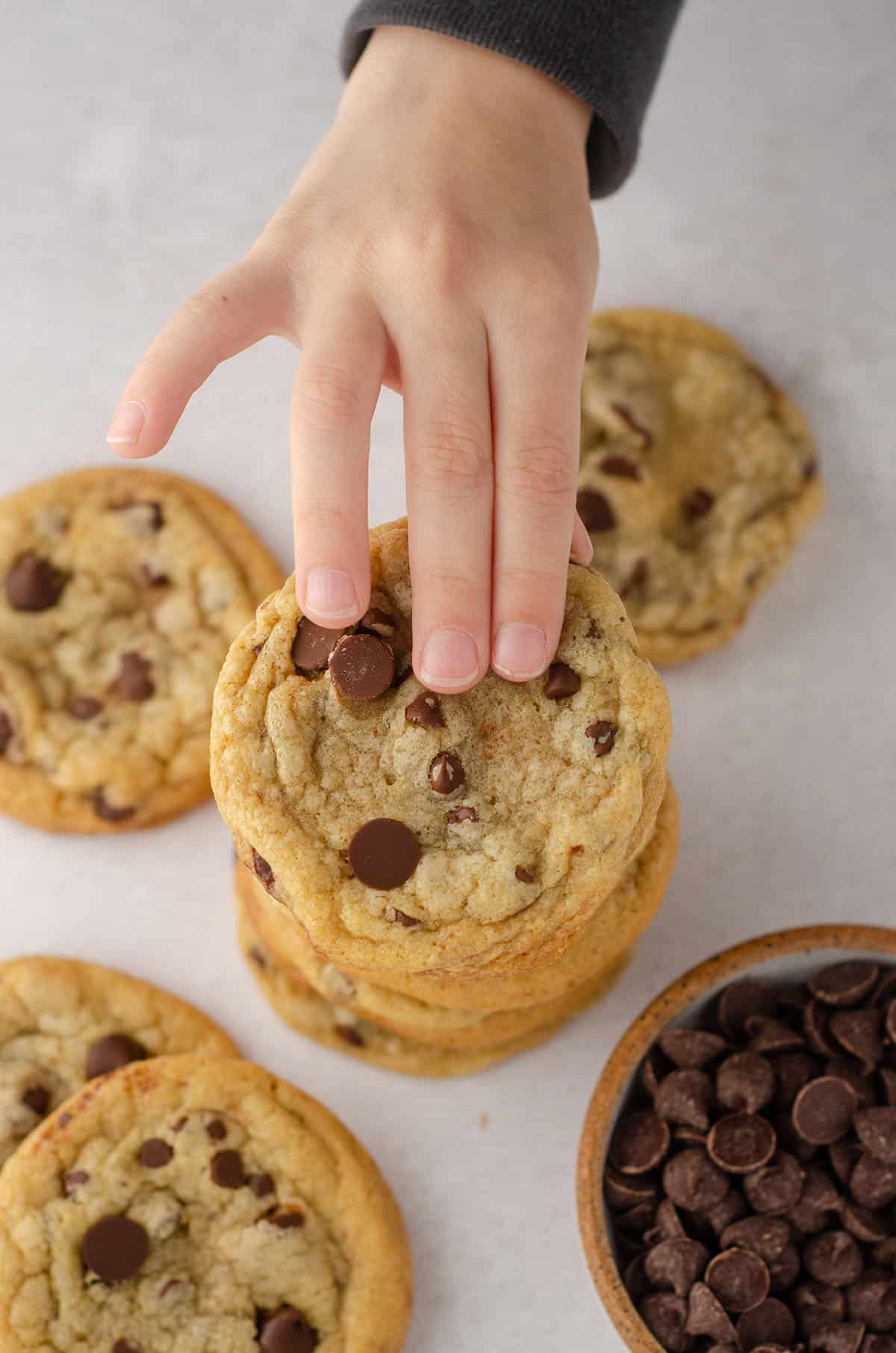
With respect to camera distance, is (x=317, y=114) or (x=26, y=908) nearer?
(x=26, y=908)

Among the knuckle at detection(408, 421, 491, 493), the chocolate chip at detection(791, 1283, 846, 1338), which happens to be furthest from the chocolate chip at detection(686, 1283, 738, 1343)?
the knuckle at detection(408, 421, 491, 493)

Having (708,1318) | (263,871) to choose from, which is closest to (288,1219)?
(708,1318)

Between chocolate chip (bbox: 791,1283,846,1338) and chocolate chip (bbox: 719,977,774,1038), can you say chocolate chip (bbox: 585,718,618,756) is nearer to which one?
chocolate chip (bbox: 719,977,774,1038)

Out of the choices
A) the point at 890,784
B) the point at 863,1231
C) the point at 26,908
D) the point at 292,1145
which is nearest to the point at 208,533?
the point at 26,908

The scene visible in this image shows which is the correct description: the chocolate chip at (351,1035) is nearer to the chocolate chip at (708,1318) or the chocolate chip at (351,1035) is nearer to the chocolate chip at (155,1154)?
the chocolate chip at (155,1154)

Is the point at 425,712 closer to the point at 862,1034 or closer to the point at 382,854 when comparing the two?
the point at 382,854

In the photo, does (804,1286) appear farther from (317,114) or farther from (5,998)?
(317,114)
